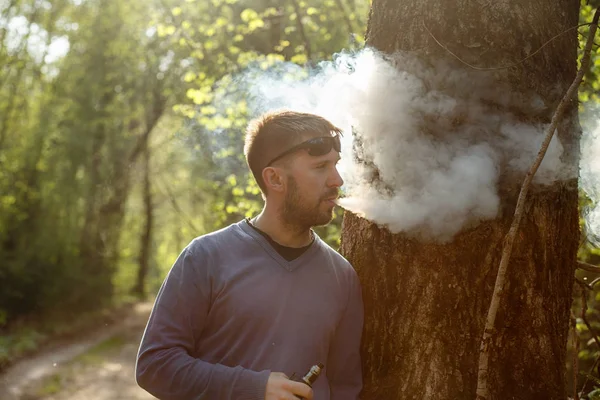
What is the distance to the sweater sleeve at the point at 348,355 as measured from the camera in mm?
2754

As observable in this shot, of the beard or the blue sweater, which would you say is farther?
the beard

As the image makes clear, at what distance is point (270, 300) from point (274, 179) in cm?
59

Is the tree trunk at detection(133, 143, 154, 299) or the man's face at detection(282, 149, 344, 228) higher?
the man's face at detection(282, 149, 344, 228)

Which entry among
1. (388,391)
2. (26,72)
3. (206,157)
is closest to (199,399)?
(388,391)

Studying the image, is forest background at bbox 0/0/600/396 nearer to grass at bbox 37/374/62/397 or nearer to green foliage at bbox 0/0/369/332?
green foliage at bbox 0/0/369/332

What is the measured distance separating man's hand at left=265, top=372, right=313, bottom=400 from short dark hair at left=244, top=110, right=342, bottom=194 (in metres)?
0.94

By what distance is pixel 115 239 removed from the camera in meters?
21.3

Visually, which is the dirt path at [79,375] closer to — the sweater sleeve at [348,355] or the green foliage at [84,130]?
the green foliage at [84,130]

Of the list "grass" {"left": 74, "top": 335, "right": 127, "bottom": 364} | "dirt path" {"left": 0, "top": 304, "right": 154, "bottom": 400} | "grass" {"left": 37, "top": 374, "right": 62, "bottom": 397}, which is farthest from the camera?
"grass" {"left": 74, "top": 335, "right": 127, "bottom": 364}

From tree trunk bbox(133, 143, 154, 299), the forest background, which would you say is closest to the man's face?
the forest background

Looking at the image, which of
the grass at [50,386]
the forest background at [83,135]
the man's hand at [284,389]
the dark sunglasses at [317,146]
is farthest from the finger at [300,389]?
the grass at [50,386]

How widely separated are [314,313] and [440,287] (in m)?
0.57

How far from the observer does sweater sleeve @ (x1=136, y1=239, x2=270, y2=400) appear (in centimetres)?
243

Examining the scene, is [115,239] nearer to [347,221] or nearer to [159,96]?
[159,96]
